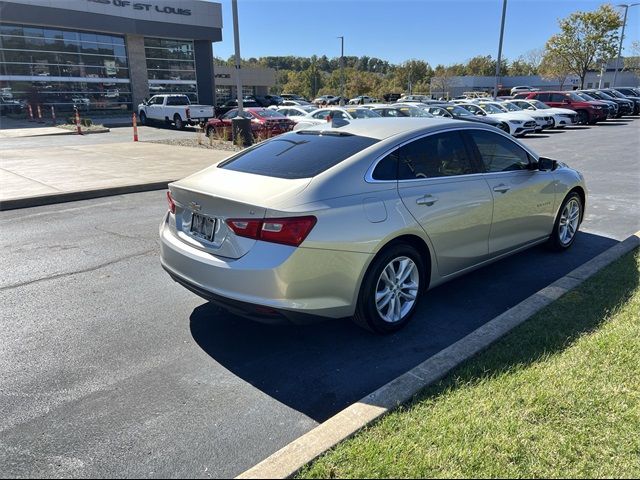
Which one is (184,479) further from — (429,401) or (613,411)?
(613,411)

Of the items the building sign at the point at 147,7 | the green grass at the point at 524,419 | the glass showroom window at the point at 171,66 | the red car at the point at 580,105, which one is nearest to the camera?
the green grass at the point at 524,419

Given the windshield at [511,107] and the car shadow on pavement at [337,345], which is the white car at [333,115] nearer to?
the windshield at [511,107]

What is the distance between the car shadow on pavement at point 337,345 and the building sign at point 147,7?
39.1 metres

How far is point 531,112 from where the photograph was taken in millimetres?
23844

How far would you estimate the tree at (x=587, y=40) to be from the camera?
46531 mm

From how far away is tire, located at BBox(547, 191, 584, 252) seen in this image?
5738mm

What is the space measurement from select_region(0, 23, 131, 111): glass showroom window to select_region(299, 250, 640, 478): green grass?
125 ft

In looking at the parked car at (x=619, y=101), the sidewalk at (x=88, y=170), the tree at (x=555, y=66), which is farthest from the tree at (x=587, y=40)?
the sidewalk at (x=88, y=170)

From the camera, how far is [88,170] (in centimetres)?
1192

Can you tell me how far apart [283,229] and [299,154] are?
1052 millimetres

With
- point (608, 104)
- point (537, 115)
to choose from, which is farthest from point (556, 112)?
point (608, 104)

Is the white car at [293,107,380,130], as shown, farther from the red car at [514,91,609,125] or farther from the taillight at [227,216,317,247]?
the red car at [514,91,609,125]

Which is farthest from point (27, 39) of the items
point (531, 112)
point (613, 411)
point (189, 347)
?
point (613, 411)

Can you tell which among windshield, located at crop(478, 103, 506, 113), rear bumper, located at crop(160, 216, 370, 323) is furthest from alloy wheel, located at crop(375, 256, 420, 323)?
windshield, located at crop(478, 103, 506, 113)
